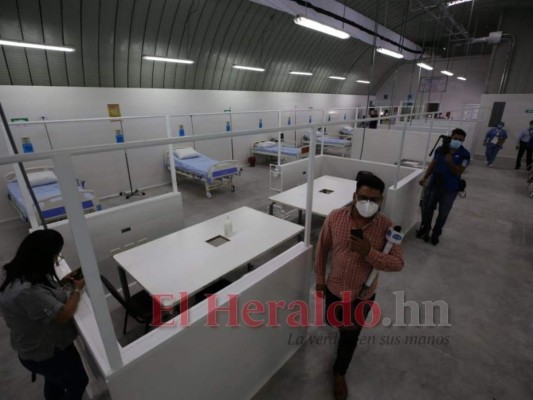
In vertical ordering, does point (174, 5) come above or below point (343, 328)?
above

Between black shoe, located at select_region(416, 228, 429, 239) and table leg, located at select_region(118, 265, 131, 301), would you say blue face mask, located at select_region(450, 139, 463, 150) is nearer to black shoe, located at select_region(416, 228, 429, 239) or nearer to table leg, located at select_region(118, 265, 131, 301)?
black shoe, located at select_region(416, 228, 429, 239)

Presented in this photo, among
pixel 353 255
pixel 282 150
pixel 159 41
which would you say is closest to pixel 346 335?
pixel 353 255

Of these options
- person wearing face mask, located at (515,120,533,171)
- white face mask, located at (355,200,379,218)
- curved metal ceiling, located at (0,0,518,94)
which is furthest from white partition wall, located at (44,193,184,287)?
person wearing face mask, located at (515,120,533,171)

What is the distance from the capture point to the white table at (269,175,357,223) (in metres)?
3.70

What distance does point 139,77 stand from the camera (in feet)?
21.5

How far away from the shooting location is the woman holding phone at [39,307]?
4.65 feet

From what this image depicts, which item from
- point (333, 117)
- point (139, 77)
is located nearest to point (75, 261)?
point (139, 77)

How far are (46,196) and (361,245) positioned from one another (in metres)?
5.04

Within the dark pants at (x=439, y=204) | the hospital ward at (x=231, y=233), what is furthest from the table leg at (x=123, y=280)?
the dark pants at (x=439, y=204)

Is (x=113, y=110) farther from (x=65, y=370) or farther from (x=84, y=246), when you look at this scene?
(x=84, y=246)

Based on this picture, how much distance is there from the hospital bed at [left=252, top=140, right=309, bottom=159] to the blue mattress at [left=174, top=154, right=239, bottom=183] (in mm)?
2166

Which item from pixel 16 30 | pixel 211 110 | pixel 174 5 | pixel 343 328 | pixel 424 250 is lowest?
pixel 424 250

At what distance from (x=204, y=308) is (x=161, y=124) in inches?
265

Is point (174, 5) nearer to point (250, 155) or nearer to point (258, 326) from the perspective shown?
point (250, 155)
